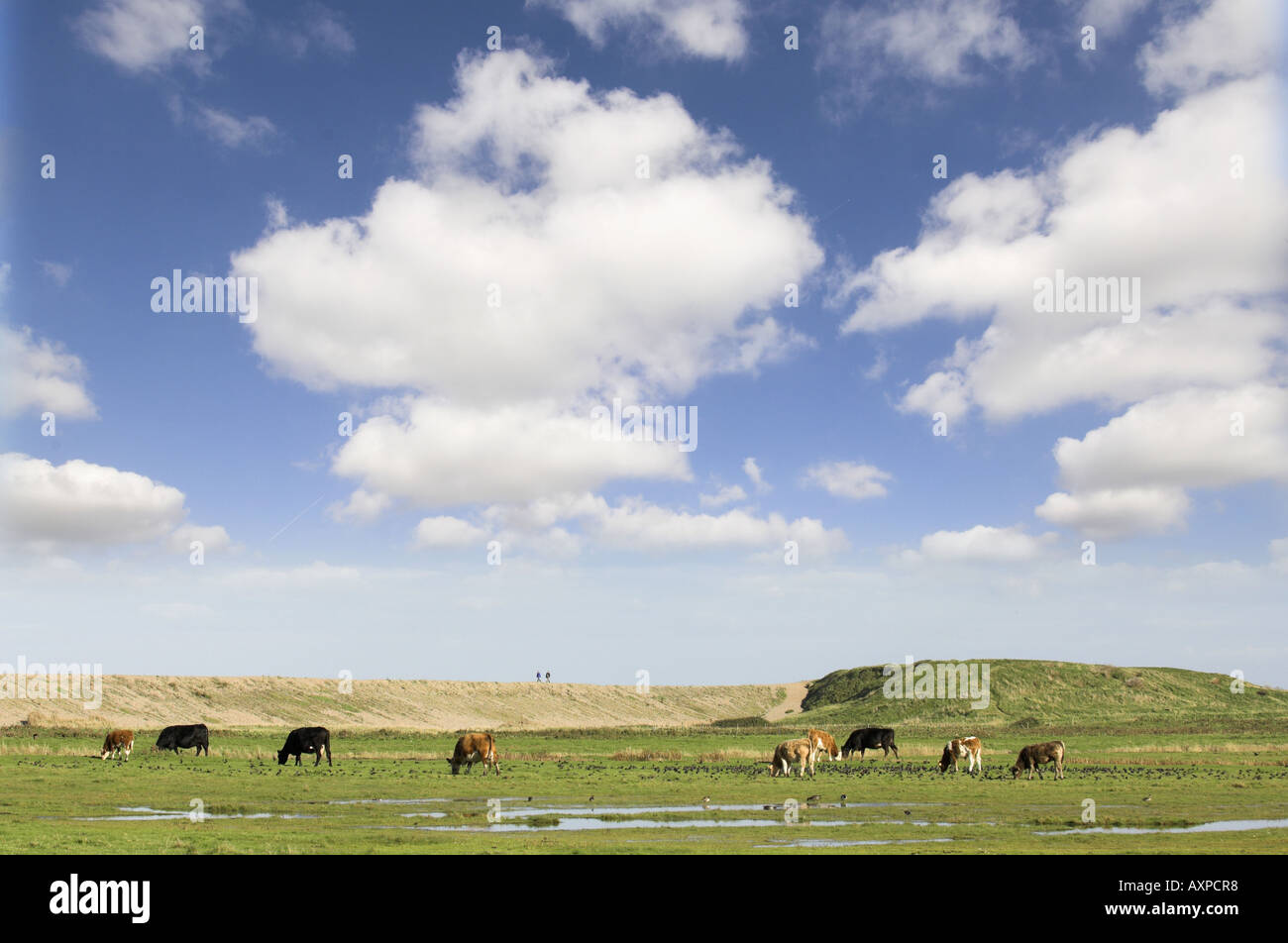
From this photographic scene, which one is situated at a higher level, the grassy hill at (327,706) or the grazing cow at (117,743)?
the grazing cow at (117,743)

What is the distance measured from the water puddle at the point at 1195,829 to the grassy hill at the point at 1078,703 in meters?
70.2

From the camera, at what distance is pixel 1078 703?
114 metres

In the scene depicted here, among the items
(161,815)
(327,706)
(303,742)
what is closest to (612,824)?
(161,815)

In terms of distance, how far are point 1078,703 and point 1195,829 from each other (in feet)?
309

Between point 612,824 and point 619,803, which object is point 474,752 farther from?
point 612,824

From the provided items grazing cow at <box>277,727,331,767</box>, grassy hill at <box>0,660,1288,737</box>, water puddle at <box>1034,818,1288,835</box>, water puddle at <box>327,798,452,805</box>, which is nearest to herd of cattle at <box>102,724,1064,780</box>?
grazing cow at <box>277,727,331,767</box>

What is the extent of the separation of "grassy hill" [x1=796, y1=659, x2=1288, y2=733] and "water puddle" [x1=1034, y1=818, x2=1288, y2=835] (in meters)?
70.2

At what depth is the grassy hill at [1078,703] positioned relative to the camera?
10438 centimetres

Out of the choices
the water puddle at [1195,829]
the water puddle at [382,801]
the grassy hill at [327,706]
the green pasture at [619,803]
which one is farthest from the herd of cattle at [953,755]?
the grassy hill at [327,706]

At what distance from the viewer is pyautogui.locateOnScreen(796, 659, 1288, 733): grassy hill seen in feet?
342

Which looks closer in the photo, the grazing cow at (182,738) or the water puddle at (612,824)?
the water puddle at (612,824)

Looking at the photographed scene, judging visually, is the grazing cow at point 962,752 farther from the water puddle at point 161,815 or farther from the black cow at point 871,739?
the water puddle at point 161,815
